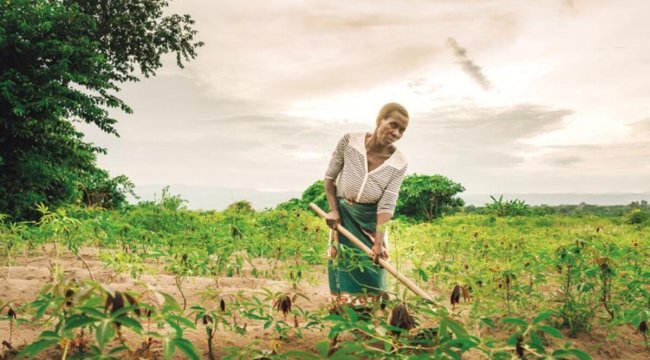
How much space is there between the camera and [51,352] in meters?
2.22

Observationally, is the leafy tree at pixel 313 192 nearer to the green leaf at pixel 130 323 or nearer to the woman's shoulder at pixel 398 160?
the woman's shoulder at pixel 398 160

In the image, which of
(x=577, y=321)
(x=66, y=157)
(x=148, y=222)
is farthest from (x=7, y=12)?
(x=577, y=321)

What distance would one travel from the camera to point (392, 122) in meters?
3.70

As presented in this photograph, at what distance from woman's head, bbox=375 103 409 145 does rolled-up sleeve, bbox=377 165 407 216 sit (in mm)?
309

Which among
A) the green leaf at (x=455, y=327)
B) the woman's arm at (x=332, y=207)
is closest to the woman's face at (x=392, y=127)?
the woman's arm at (x=332, y=207)

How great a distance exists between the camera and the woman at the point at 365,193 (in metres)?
3.88

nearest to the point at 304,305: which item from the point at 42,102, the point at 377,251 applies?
the point at 377,251

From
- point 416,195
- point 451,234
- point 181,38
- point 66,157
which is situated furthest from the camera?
point 181,38

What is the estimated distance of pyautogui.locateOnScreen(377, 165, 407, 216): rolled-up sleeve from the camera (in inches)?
152

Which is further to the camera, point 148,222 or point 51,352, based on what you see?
point 148,222

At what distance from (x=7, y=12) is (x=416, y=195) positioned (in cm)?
1251

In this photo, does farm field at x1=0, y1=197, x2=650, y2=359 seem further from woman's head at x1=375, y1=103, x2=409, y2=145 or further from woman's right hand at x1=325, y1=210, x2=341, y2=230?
woman's head at x1=375, y1=103, x2=409, y2=145

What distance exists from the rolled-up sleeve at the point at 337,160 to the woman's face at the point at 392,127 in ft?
1.30

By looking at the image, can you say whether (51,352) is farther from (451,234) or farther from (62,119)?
(62,119)
